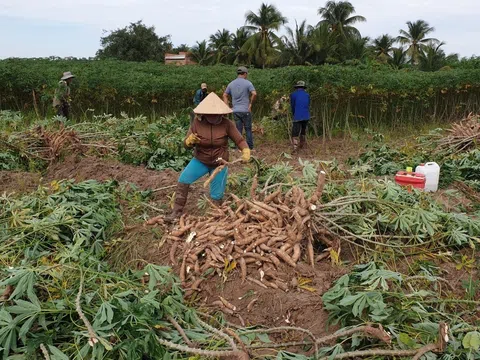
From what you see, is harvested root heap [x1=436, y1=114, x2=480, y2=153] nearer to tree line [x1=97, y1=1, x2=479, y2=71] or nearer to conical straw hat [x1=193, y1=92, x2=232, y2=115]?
conical straw hat [x1=193, y1=92, x2=232, y2=115]

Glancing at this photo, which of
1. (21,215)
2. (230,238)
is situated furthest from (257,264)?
(21,215)

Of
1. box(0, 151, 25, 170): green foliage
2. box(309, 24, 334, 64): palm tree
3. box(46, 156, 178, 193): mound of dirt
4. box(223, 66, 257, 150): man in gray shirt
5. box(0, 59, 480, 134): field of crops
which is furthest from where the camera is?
box(309, 24, 334, 64): palm tree

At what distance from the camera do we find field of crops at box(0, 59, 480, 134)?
12461 millimetres

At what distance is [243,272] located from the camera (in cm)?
416

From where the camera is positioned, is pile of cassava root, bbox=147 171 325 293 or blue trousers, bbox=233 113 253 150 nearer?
pile of cassava root, bbox=147 171 325 293

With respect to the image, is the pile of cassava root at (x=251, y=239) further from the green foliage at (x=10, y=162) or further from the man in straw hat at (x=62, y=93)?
the man in straw hat at (x=62, y=93)

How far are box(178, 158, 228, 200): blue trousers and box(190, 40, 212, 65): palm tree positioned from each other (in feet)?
130

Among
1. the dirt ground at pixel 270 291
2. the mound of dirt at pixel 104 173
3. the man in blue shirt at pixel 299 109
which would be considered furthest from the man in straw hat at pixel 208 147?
the man in blue shirt at pixel 299 109

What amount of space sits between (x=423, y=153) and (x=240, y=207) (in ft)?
17.2

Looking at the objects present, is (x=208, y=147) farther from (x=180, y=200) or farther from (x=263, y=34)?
(x=263, y=34)

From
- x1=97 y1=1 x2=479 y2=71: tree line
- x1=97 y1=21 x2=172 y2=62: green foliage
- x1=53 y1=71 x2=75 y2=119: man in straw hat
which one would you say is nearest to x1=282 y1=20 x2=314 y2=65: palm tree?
x1=97 y1=1 x2=479 y2=71: tree line

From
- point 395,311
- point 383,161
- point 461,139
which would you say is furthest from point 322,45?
point 395,311

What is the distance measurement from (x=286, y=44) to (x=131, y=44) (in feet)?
48.1

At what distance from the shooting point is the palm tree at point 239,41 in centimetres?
4200
